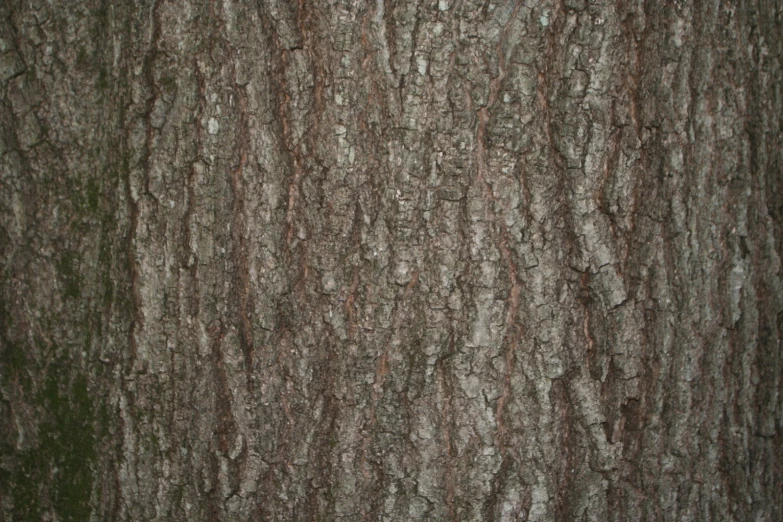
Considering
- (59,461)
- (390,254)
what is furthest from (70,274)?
(390,254)

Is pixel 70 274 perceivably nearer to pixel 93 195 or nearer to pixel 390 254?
pixel 93 195

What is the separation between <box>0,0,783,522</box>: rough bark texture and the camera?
164cm

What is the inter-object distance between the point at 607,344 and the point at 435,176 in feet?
2.00

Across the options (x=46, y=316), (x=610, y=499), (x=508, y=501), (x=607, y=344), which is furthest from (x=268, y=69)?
(x=610, y=499)

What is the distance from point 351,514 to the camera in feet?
5.81

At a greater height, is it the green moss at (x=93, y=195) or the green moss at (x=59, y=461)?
the green moss at (x=93, y=195)

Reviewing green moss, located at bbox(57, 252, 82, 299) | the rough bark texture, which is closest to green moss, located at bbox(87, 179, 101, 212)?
the rough bark texture

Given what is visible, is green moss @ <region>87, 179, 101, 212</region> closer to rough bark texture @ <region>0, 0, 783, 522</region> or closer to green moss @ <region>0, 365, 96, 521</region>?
rough bark texture @ <region>0, 0, 783, 522</region>

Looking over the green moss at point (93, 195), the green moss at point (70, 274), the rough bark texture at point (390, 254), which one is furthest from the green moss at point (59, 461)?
the green moss at point (93, 195)

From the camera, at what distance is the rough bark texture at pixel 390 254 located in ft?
5.40

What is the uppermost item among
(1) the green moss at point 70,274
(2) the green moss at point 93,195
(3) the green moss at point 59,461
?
(2) the green moss at point 93,195

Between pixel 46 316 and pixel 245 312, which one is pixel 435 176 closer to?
pixel 245 312

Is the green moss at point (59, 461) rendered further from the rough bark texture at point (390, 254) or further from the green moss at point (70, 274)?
the green moss at point (70, 274)

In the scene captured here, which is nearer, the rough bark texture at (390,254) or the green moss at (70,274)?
the rough bark texture at (390,254)
